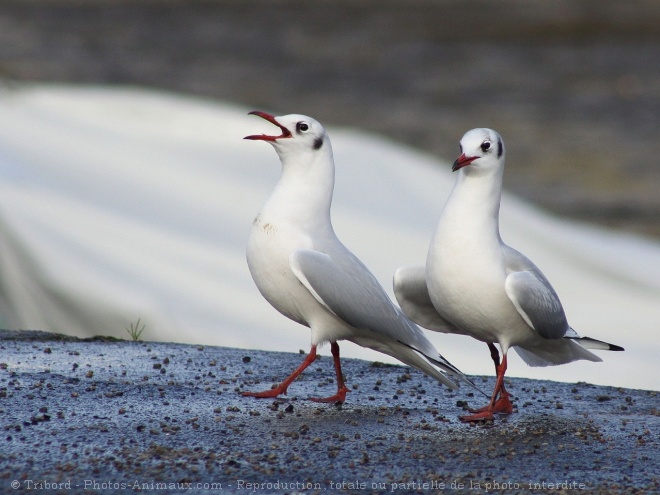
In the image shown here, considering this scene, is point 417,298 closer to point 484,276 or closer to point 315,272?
point 484,276

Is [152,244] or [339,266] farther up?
[152,244]

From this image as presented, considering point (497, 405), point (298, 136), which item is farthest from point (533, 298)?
point (298, 136)

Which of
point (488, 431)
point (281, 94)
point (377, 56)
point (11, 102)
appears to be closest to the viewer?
point (488, 431)

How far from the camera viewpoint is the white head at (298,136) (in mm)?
4961

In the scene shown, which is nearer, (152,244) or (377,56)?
(152,244)

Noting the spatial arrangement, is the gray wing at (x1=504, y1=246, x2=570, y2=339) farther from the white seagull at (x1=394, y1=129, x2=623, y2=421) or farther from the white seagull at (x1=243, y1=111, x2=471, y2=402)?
the white seagull at (x1=243, y1=111, x2=471, y2=402)

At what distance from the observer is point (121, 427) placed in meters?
4.26

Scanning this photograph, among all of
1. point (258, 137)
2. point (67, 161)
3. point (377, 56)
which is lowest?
point (258, 137)

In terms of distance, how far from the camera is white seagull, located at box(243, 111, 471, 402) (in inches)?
184

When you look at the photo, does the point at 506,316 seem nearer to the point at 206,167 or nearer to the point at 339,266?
the point at 339,266

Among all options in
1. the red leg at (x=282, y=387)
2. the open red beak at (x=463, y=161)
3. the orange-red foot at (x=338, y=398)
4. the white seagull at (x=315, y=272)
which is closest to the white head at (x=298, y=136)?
the white seagull at (x=315, y=272)

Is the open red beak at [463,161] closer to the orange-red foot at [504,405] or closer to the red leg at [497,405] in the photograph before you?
the red leg at [497,405]

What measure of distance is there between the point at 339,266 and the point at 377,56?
2012 cm

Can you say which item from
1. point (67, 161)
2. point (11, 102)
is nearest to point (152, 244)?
point (67, 161)
